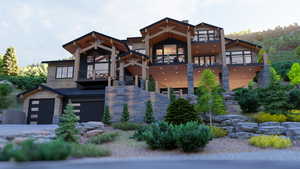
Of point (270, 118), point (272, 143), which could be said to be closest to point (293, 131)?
point (270, 118)

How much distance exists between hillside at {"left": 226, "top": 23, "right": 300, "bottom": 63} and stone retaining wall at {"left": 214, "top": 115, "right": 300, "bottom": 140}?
2895cm

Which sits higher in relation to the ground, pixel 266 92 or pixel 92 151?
pixel 266 92

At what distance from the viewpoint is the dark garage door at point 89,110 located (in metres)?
18.6

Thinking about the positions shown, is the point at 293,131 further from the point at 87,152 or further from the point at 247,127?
the point at 87,152

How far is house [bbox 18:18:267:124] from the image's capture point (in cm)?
1928

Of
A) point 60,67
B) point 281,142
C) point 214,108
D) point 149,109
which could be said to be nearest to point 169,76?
point 149,109

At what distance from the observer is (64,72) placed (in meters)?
23.7

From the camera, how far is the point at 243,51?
24.5 metres

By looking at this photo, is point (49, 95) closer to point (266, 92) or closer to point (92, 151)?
point (92, 151)

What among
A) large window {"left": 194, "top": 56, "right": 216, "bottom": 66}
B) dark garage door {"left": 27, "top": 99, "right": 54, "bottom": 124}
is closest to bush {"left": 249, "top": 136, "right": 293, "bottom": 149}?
large window {"left": 194, "top": 56, "right": 216, "bottom": 66}

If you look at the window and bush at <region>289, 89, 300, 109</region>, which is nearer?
bush at <region>289, 89, 300, 109</region>

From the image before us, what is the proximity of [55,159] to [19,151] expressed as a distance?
1.08m

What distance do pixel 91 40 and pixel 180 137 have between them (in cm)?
1771

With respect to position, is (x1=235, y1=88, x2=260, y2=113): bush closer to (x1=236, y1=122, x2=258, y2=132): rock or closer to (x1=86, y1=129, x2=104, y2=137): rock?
(x1=236, y1=122, x2=258, y2=132): rock
